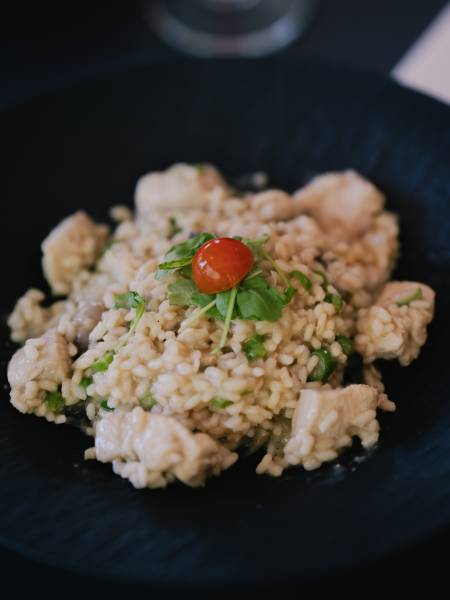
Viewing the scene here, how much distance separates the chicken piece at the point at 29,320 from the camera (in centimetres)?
287

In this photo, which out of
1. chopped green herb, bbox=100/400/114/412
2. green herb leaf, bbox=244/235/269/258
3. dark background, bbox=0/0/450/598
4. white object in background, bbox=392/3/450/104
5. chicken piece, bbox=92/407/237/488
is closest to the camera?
chicken piece, bbox=92/407/237/488

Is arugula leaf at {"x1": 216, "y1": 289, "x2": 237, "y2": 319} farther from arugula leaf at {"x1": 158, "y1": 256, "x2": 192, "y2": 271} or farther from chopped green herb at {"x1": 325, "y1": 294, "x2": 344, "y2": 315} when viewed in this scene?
chopped green herb at {"x1": 325, "y1": 294, "x2": 344, "y2": 315}

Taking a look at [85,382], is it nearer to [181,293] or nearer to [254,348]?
[181,293]

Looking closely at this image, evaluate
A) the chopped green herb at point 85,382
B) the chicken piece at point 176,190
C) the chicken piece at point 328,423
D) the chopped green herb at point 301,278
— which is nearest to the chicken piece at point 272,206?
the chicken piece at point 176,190

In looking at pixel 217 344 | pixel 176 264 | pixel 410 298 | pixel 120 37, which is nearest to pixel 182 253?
pixel 176 264

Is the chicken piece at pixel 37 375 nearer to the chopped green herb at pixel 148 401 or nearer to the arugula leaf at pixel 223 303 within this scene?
the chopped green herb at pixel 148 401

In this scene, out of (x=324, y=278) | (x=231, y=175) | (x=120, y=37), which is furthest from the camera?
(x=120, y=37)

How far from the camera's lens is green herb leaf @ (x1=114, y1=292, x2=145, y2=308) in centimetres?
254

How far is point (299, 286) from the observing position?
8.57 ft

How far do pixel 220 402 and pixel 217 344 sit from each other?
0.64ft

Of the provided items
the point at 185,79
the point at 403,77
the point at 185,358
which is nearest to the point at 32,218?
the point at 185,79

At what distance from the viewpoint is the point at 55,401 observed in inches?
101

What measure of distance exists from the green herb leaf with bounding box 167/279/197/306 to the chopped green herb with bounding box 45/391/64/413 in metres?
0.49

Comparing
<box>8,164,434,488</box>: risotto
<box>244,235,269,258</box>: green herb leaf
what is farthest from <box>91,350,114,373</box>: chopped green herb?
<box>244,235,269,258</box>: green herb leaf
